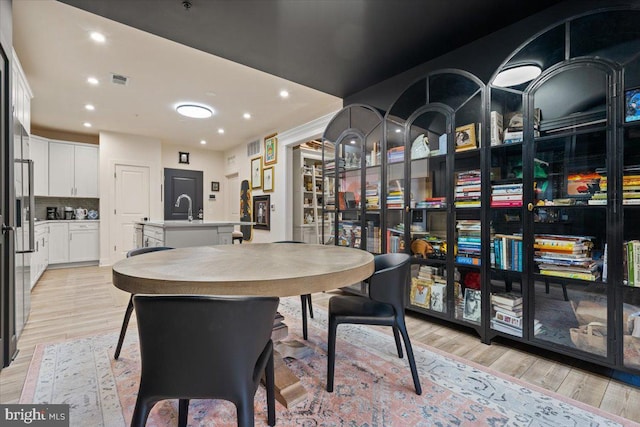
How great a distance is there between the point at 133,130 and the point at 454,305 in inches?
248

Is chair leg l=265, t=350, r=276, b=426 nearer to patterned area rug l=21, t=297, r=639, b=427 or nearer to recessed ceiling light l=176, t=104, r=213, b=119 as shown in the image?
patterned area rug l=21, t=297, r=639, b=427

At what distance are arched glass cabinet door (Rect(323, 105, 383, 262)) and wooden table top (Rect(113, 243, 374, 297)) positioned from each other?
182 centimetres

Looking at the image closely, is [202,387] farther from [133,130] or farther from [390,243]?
[133,130]

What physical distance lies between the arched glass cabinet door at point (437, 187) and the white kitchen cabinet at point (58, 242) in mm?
5971

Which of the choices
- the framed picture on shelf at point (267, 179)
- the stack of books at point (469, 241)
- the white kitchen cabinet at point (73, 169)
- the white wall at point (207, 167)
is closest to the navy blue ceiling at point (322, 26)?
the stack of books at point (469, 241)

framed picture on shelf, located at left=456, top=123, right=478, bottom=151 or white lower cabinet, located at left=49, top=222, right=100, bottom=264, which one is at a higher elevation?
framed picture on shelf, located at left=456, top=123, right=478, bottom=151

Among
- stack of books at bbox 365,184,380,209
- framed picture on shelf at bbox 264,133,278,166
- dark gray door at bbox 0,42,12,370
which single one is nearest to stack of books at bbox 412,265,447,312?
stack of books at bbox 365,184,380,209

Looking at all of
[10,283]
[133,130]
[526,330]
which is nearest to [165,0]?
[10,283]

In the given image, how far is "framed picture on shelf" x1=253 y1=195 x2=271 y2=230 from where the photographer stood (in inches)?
231

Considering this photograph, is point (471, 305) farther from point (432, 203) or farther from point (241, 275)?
point (241, 275)

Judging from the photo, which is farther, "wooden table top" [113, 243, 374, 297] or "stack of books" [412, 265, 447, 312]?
"stack of books" [412, 265, 447, 312]

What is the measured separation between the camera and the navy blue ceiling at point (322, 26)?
204 cm

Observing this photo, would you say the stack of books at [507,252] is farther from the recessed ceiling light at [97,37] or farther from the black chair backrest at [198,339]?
the recessed ceiling light at [97,37]

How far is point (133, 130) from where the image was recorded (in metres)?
5.71
